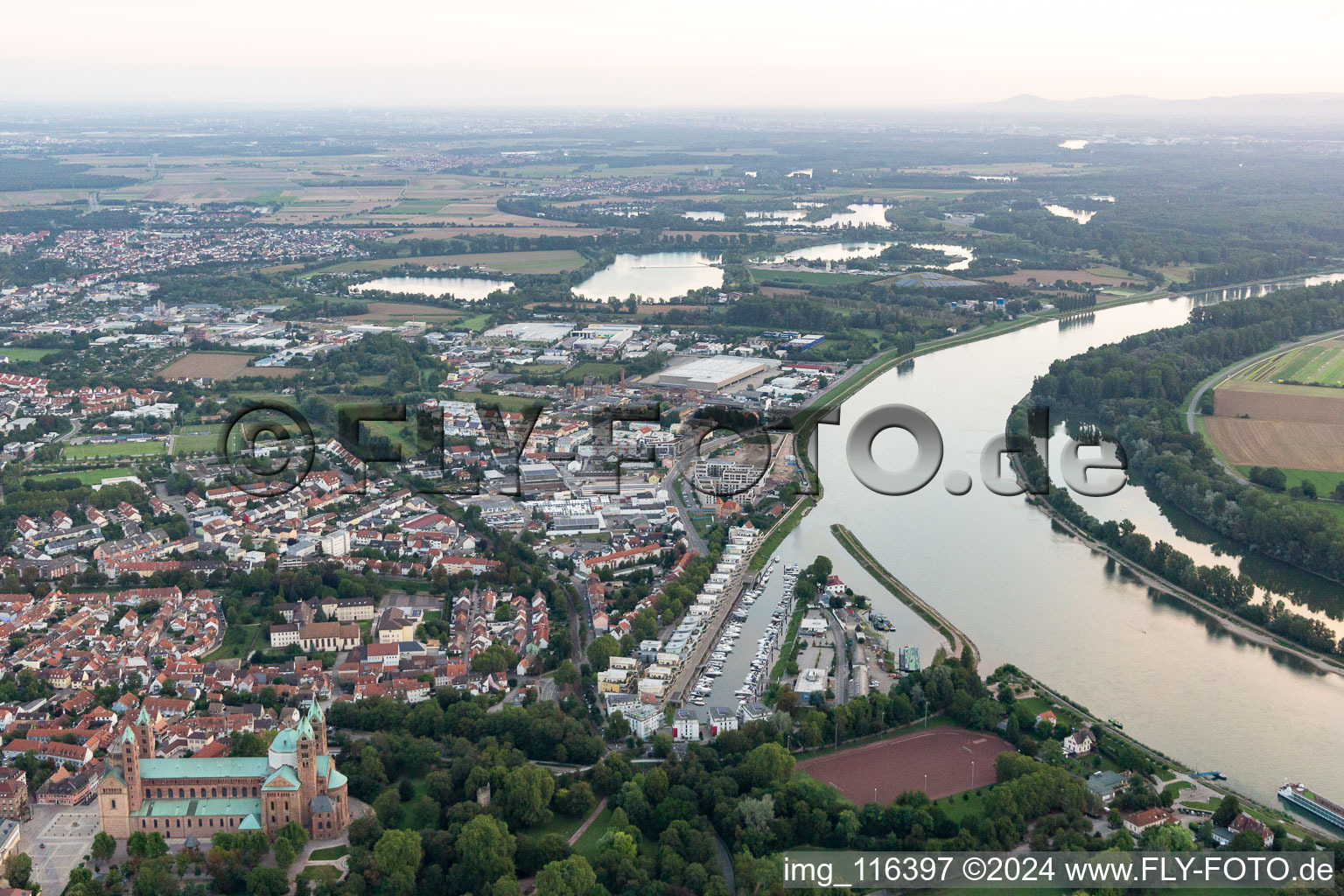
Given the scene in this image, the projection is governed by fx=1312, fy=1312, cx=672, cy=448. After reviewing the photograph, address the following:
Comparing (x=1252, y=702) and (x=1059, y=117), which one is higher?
(x=1059, y=117)

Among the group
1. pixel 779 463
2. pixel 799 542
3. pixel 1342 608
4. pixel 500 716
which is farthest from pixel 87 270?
pixel 1342 608

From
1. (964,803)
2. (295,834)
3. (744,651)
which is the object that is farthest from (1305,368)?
(295,834)

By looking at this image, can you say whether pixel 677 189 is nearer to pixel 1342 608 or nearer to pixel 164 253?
pixel 164 253

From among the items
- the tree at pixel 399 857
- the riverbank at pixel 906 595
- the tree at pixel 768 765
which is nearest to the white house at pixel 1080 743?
the riverbank at pixel 906 595

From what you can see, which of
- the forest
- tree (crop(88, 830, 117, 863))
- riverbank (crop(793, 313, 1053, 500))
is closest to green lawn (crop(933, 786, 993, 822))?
the forest

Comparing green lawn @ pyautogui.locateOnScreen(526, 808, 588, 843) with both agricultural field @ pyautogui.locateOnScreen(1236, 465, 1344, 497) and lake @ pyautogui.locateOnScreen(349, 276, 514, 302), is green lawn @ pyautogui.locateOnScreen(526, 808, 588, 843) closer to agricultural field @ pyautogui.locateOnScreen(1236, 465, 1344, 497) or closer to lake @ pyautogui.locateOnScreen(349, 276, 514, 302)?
agricultural field @ pyautogui.locateOnScreen(1236, 465, 1344, 497)

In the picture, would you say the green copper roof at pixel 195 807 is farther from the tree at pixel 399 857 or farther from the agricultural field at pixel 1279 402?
the agricultural field at pixel 1279 402

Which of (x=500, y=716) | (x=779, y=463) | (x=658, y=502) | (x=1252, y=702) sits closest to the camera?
(x=500, y=716)
